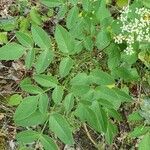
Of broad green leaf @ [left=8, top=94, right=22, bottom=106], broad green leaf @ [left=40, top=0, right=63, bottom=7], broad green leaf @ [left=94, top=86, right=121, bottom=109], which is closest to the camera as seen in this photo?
broad green leaf @ [left=94, top=86, right=121, bottom=109]

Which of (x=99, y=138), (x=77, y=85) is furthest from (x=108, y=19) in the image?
(x=99, y=138)

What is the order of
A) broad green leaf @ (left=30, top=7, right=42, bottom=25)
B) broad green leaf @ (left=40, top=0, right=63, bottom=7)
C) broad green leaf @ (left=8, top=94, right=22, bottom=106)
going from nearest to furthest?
broad green leaf @ (left=40, top=0, right=63, bottom=7), broad green leaf @ (left=8, top=94, right=22, bottom=106), broad green leaf @ (left=30, top=7, right=42, bottom=25)

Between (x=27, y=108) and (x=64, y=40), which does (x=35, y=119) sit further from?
(x=64, y=40)

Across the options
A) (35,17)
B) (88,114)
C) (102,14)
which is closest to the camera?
(88,114)

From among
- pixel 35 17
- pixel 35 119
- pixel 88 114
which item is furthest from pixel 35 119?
pixel 35 17

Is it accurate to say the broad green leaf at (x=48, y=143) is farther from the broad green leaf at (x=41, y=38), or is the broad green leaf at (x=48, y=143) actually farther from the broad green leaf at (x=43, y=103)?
the broad green leaf at (x=41, y=38)

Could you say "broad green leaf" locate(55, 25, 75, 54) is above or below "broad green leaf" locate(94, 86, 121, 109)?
above

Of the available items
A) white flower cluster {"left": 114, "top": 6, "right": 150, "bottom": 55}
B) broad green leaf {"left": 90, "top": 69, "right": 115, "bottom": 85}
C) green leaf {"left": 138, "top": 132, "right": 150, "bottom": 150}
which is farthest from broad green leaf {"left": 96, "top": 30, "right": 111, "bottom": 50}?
green leaf {"left": 138, "top": 132, "right": 150, "bottom": 150}

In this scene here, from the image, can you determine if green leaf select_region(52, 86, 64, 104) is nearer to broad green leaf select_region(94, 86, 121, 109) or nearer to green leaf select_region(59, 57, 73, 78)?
green leaf select_region(59, 57, 73, 78)
